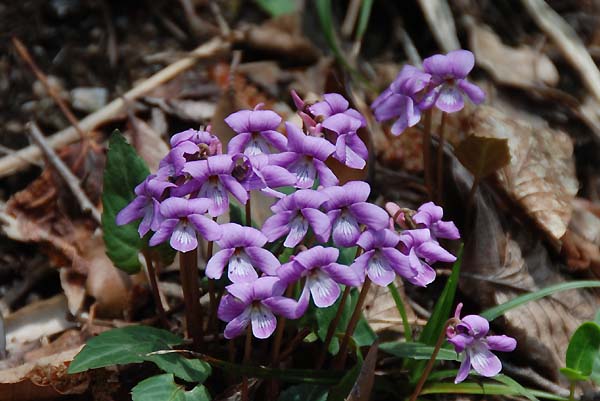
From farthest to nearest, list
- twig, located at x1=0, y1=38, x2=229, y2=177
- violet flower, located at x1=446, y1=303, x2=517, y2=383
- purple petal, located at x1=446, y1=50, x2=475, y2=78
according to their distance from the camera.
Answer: twig, located at x1=0, y1=38, x2=229, y2=177, purple petal, located at x1=446, y1=50, x2=475, y2=78, violet flower, located at x1=446, y1=303, x2=517, y2=383

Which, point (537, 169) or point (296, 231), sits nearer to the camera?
point (296, 231)

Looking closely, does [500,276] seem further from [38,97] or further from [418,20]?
[38,97]

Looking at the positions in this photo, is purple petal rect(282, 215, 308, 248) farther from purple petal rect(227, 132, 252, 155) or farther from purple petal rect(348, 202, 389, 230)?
purple petal rect(227, 132, 252, 155)

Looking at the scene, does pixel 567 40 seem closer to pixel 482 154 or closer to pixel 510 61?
pixel 510 61

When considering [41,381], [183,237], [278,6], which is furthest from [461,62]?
[278,6]

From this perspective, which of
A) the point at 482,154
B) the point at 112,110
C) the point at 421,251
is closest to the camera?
the point at 421,251

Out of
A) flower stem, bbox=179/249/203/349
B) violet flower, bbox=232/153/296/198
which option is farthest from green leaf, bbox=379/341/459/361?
violet flower, bbox=232/153/296/198
